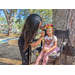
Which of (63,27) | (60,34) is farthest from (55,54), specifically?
(63,27)

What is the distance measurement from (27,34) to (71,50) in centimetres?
85

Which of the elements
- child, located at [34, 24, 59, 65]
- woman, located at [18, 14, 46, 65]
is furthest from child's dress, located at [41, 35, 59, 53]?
woman, located at [18, 14, 46, 65]

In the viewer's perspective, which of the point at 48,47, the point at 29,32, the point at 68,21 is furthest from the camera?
the point at 68,21

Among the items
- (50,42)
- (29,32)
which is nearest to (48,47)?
(50,42)

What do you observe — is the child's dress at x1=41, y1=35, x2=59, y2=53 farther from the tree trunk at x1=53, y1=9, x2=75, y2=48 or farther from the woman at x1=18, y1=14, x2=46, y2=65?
the tree trunk at x1=53, y1=9, x2=75, y2=48

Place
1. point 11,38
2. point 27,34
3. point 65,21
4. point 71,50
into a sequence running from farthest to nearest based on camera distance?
point 65,21, point 11,38, point 71,50, point 27,34

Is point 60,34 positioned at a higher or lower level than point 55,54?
higher

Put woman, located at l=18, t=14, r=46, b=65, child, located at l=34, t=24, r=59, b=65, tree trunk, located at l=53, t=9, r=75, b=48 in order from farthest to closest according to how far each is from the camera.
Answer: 1. tree trunk, located at l=53, t=9, r=75, b=48
2. child, located at l=34, t=24, r=59, b=65
3. woman, located at l=18, t=14, r=46, b=65

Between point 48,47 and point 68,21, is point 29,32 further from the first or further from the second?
point 68,21

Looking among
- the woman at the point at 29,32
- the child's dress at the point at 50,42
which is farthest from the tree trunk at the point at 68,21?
the woman at the point at 29,32

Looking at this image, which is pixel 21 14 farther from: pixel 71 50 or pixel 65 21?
pixel 71 50

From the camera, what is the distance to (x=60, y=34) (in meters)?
1.16

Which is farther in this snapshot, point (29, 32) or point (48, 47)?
point (48, 47)

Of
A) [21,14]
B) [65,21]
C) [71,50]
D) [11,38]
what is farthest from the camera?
[21,14]
